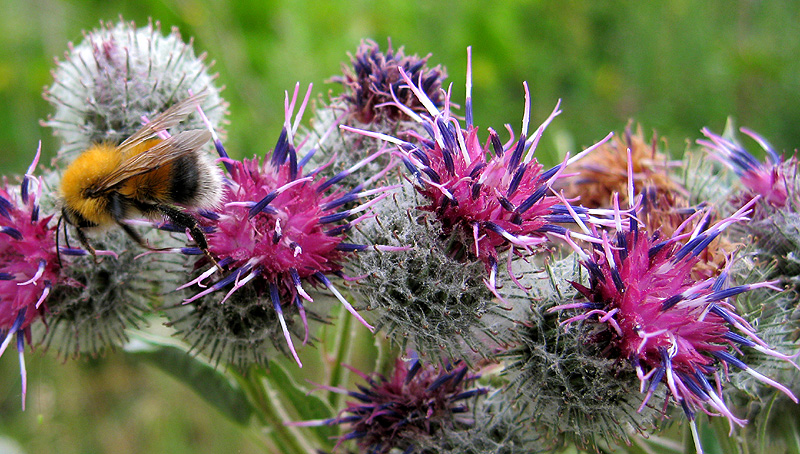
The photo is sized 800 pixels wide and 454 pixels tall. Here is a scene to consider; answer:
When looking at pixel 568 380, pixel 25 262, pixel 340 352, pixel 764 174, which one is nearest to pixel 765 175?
pixel 764 174

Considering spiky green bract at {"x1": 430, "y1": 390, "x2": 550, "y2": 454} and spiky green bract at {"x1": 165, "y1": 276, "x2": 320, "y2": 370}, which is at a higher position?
spiky green bract at {"x1": 165, "y1": 276, "x2": 320, "y2": 370}

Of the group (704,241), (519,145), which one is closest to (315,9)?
(519,145)

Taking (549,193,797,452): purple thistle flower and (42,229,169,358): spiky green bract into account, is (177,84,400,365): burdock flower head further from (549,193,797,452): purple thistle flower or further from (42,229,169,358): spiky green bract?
(549,193,797,452): purple thistle flower

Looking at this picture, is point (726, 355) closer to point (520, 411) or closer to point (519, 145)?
point (520, 411)

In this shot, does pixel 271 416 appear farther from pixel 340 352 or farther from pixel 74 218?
pixel 74 218

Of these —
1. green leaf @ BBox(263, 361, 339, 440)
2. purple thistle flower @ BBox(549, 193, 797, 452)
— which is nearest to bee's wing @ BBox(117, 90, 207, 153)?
green leaf @ BBox(263, 361, 339, 440)

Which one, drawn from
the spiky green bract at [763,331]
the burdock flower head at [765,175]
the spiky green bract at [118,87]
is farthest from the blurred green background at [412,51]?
the spiky green bract at [763,331]
